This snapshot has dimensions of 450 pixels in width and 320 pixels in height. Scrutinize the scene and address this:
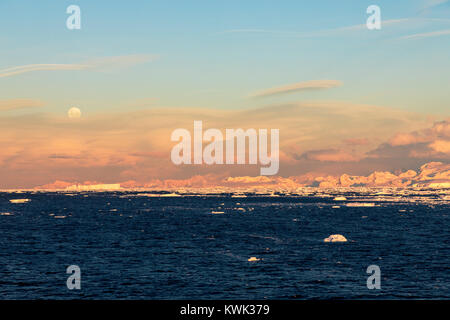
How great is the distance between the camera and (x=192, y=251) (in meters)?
74.8

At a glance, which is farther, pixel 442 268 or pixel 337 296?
pixel 442 268

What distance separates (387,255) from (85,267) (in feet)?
135

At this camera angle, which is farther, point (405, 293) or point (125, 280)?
point (125, 280)

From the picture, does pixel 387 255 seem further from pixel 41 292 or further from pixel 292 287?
pixel 41 292

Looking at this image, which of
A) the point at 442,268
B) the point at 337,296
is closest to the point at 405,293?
the point at 337,296

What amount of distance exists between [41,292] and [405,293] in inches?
1309
